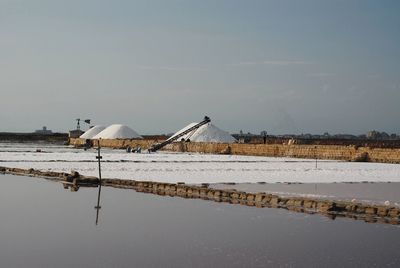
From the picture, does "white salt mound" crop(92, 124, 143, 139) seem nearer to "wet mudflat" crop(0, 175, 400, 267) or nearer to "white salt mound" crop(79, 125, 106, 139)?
"white salt mound" crop(79, 125, 106, 139)

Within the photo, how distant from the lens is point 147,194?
13047 millimetres

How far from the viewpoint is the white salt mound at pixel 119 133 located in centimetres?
5984

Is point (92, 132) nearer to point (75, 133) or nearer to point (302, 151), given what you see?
point (75, 133)

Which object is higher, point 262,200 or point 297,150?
point 297,150

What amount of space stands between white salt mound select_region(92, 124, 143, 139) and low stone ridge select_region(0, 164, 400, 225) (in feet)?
143

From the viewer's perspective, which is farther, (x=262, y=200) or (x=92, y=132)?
(x=92, y=132)

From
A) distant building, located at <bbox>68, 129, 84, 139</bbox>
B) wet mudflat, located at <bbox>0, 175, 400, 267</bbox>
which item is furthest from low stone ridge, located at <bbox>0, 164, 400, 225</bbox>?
distant building, located at <bbox>68, 129, 84, 139</bbox>

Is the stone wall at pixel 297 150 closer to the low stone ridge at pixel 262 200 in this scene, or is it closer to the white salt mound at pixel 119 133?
the white salt mound at pixel 119 133

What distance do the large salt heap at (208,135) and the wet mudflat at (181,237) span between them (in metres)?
36.0

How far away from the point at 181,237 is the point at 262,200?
13.5 ft

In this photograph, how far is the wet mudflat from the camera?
20.4 ft

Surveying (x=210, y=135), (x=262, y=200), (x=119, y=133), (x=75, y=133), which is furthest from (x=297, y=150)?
(x=75, y=133)

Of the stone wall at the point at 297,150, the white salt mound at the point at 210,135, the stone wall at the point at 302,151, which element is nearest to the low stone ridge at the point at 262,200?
the stone wall at the point at 297,150

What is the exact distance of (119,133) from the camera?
60.8 meters
